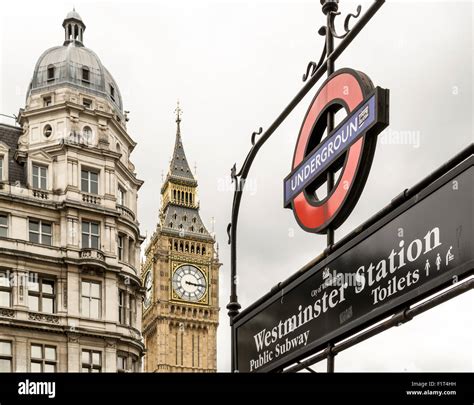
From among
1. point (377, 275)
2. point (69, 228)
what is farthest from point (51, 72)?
point (377, 275)

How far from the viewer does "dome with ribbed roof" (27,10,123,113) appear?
47.0 metres

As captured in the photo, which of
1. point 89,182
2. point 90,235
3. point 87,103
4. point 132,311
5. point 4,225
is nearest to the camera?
point 4,225

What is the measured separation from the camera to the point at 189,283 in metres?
140

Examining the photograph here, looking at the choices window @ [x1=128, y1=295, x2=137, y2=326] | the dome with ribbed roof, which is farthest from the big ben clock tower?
window @ [x1=128, y1=295, x2=137, y2=326]

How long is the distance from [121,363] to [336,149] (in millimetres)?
38431

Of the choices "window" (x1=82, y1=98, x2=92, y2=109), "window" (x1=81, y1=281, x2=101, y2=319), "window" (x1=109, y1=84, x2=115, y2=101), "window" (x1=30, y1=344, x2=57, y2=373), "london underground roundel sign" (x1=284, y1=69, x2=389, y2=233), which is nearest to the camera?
"london underground roundel sign" (x1=284, y1=69, x2=389, y2=233)

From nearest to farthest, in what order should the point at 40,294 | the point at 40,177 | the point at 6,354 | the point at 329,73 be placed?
the point at 329,73 → the point at 6,354 → the point at 40,294 → the point at 40,177

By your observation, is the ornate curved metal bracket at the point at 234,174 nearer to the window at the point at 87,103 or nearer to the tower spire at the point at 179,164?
the window at the point at 87,103

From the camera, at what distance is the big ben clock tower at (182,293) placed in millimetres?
138875

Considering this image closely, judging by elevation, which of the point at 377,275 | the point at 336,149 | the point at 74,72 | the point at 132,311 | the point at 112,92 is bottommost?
the point at 377,275

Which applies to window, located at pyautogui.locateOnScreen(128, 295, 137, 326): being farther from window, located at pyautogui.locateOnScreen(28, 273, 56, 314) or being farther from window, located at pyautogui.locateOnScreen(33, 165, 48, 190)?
window, located at pyautogui.locateOnScreen(33, 165, 48, 190)

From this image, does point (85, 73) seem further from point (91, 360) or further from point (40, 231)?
point (91, 360)

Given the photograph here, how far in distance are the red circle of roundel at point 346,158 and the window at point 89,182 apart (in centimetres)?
3864

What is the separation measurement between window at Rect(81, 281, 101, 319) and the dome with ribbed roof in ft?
34.3
